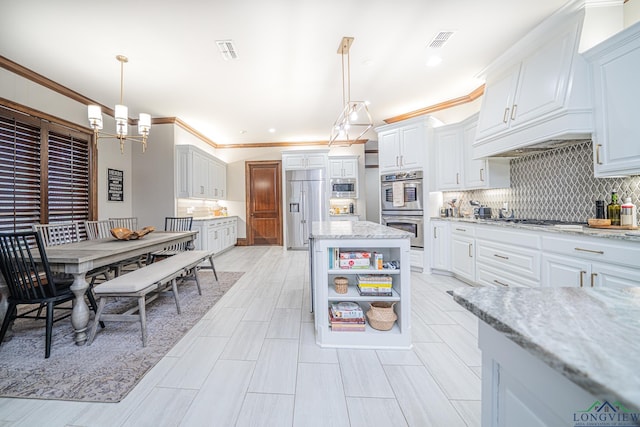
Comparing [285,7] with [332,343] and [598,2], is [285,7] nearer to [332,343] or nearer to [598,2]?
[598,2]

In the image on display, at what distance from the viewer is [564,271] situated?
2053 mm

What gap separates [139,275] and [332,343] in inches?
72.0

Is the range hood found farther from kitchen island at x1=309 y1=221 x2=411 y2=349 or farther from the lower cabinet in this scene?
the lower cabinet

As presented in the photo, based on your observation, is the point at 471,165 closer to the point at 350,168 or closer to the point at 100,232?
the point at 350,168

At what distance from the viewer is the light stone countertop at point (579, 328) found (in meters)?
0.37

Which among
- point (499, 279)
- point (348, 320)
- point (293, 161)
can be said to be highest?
point (293, 161)

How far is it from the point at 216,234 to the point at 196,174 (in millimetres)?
1285

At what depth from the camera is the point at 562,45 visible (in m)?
2.29

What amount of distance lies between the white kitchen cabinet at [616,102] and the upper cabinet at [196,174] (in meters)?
5.56

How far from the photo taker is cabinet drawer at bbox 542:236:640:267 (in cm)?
162

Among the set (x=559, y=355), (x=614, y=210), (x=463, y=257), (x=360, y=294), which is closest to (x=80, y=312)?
(x=360, y=294)

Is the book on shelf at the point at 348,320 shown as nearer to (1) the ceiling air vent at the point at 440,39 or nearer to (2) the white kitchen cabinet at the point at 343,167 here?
(1) the ceiling air vent at the point at 440,39

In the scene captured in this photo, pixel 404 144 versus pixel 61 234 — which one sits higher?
pixel 404 144

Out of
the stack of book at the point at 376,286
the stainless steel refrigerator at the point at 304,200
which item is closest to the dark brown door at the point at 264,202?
the stainless steel refrigerator at the point at 304,200
